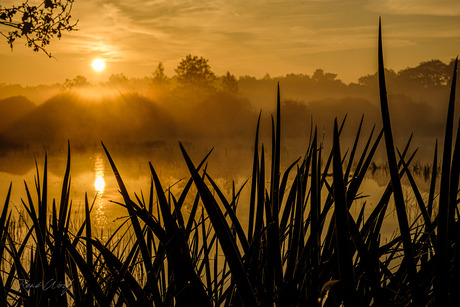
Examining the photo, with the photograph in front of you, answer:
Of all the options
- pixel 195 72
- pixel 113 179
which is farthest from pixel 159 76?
pixel 113 179

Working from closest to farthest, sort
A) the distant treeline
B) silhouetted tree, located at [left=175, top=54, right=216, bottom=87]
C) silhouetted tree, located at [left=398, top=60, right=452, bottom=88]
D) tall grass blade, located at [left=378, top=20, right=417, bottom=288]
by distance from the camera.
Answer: tall grass blade, located at [left=378, top=20, right=417, bottom=288]
the distant treeline
silhouetted tree, located at [left=175, top=54, right=216, bottom=87]
silhouetted tree, located at [left=398, top=60, right=452, bottom=88]

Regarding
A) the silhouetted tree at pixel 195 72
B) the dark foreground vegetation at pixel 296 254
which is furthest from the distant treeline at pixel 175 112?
the dark foreground vegetation at pixel 296 254

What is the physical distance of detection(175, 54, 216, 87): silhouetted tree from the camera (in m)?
41.6

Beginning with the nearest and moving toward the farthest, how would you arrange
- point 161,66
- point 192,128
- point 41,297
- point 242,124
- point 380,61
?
point 380,61 < point 41,297 < point 192,128 < point 242,124 < point 161,66

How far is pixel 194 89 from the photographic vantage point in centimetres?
4206

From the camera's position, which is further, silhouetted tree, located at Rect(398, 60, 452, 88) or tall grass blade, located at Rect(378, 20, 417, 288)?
silhouetted tree, located at Rect(398, 60, 452, 88)

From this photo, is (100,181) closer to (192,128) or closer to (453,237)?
(453,237)

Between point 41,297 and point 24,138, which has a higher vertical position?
point 41,297

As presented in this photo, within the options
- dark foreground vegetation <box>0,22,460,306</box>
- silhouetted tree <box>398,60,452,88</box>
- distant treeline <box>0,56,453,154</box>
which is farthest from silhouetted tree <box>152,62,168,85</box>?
dark foreground vegetation <box>0,22,460,306</box>

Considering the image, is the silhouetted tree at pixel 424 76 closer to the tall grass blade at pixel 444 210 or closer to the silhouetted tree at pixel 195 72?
the silhouetted tree at pixel 195 72

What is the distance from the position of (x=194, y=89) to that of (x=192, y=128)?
20.8 ft

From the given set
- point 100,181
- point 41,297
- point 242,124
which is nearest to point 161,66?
point 242,124

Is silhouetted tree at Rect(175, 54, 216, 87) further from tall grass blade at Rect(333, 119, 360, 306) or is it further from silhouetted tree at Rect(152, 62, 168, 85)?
tall grass blade at Rect(333, 119, 360, 306)

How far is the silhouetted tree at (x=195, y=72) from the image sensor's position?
41625 millimetres
